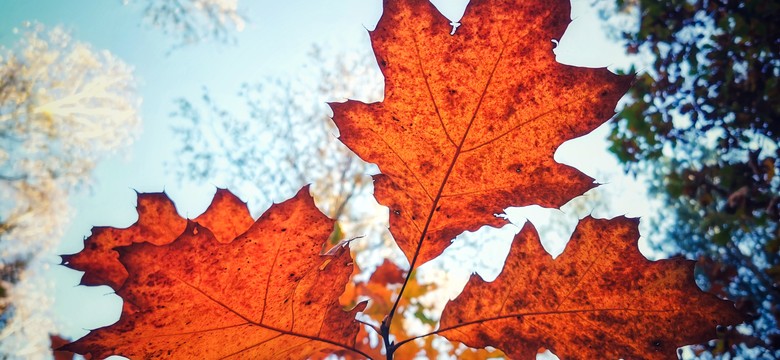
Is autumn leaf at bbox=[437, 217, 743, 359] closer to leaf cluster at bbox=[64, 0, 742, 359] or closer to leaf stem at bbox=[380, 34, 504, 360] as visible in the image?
leaf cluster at bbox=[64, 0, 742, 359]

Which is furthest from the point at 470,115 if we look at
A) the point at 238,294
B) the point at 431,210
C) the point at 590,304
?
the point at 238,294

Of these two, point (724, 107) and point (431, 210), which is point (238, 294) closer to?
point (431, 210)

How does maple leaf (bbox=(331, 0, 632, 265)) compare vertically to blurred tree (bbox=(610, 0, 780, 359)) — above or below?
below

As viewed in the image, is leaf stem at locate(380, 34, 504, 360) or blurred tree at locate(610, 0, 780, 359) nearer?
leaf stem at locate(380, 34, 504, 360)

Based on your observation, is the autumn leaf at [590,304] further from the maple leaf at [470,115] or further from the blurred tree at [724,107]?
the blurred tree at [724,107]

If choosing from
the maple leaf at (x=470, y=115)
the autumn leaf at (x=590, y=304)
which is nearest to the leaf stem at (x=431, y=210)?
the maple leaf at (x=470, y=115)

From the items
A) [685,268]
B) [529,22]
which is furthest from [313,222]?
[685,268]

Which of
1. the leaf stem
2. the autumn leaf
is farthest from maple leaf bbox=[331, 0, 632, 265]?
the autumn leaf

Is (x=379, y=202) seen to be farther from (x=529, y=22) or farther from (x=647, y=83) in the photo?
(x=647, y=83)
